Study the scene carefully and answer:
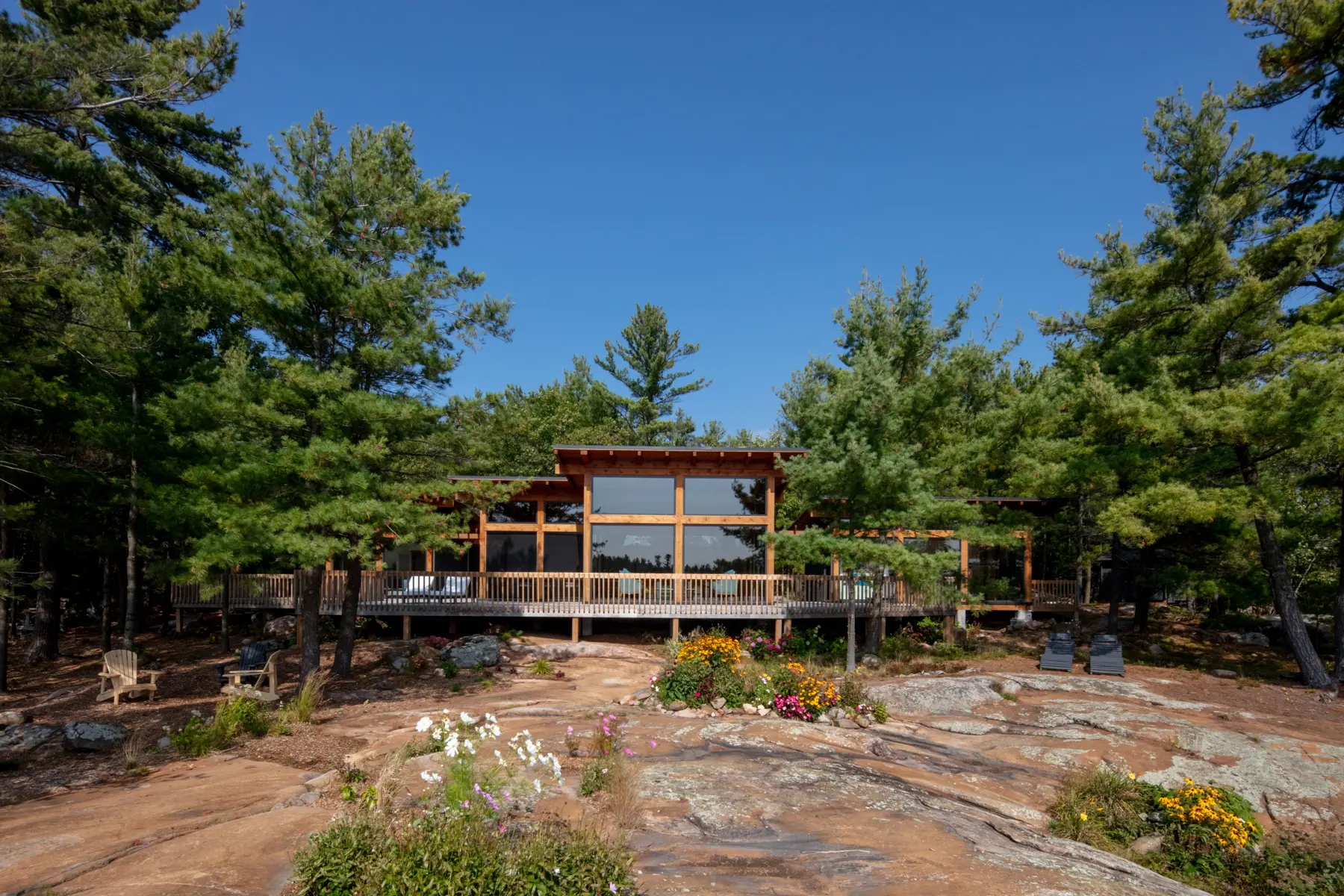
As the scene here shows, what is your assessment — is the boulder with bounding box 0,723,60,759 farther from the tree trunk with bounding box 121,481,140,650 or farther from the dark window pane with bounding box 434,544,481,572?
the dark window pane with bounding box 434,544,481,572

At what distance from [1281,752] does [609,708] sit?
9.92 m

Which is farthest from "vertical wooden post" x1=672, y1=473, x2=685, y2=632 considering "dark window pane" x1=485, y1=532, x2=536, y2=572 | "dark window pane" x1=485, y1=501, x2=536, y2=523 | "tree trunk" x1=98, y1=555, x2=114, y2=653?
"tree trunk" x1=98, y1=555, x2=114, y2=653

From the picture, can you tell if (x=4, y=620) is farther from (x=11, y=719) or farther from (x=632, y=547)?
(x=632, y=547)

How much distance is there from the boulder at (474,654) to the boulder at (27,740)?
6.98 m

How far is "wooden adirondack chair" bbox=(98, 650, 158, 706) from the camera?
11633mm

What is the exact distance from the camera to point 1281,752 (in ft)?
30.7

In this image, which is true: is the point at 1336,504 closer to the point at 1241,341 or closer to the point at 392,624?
the point at 1241,341

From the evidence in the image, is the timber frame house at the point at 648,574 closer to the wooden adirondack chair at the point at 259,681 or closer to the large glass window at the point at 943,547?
the large glass window at the point at 943,547

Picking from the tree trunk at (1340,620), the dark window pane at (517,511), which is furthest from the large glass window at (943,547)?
the dark window pane at (517,511)

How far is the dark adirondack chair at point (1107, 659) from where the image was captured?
14578mm

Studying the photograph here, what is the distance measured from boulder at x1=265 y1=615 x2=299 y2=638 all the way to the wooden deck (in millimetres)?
479

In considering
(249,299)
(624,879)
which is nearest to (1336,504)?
(624,879)

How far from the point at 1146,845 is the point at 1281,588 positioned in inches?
431

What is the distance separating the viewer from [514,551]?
19.9 metres
